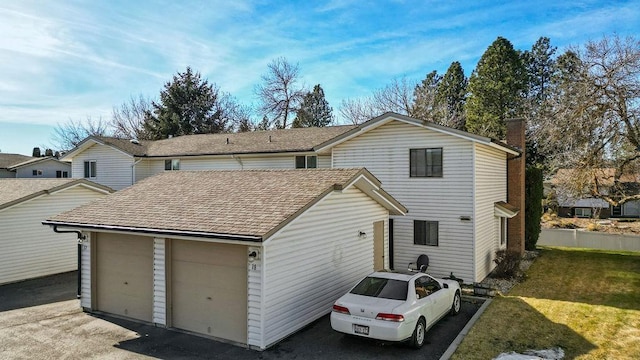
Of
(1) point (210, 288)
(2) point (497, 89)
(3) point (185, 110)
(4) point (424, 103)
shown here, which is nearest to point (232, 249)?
(1) point (210, 288)

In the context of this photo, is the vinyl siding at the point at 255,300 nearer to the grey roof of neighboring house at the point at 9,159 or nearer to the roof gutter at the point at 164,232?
the roof gutter at the point at 164,232

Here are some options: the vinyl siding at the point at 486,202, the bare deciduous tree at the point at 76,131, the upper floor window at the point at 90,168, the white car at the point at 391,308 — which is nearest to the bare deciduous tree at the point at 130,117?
the bare deciduous tree at the point at 76,131

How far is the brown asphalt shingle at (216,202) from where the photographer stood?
30.1 feet

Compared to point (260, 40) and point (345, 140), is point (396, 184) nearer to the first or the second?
point (345, 140)

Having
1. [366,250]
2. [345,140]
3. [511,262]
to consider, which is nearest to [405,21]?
[345,140]

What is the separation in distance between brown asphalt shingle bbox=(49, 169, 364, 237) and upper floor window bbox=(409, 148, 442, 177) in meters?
5.02

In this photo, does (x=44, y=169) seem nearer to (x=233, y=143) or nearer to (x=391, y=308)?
(x=233, y=143)

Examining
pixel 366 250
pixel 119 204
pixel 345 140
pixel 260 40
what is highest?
pixel 260 40

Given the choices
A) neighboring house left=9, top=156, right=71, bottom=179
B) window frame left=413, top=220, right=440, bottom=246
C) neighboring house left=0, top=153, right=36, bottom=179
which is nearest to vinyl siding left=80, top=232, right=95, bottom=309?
window frame left=413, top=220, right=440, bottom=246

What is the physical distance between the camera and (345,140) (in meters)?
17.2

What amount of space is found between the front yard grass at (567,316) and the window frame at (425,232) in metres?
3.26

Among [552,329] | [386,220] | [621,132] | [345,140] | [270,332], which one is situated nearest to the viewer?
[270,332]

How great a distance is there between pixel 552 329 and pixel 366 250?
5.43 metres

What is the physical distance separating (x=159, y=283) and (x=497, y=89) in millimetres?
35899
